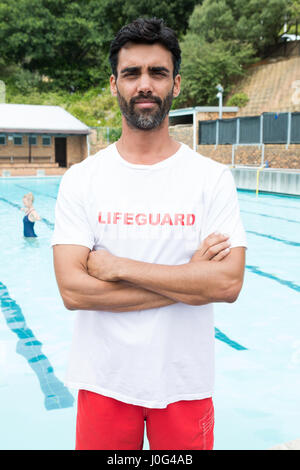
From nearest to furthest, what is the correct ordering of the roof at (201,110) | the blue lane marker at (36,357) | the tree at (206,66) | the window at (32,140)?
1. the blue lane marker at (36,357)
2. the roof at (201,110)
3. the window at (32,140)
4. the tree at (206,66)

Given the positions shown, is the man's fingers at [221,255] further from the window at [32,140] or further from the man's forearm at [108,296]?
the window at [32,140]

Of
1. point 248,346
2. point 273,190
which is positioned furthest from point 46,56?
point 248,346

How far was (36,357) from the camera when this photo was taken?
4.88 m

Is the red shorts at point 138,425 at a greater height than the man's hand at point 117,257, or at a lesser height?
lesser

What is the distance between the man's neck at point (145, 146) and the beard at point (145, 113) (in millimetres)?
36

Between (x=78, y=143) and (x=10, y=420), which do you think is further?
(x=78, y=143)

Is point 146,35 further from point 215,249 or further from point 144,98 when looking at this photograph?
point 215,249

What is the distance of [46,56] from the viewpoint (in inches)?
1928

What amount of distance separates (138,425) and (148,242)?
0.74 metres

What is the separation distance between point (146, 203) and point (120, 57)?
61 centimetres

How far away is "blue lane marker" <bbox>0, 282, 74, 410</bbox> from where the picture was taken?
404cm

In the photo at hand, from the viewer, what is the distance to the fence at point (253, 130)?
22156 mm

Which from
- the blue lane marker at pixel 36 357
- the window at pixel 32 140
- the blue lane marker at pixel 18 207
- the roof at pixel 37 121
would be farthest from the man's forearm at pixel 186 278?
the window at pixel 32 140
